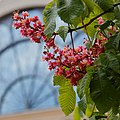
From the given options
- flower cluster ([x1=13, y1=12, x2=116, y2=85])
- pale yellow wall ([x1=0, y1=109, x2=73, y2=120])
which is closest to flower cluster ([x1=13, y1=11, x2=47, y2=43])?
flower cluster ([x1=13, y1=12, x2=116, y2=85])

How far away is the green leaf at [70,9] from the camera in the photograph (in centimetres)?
78

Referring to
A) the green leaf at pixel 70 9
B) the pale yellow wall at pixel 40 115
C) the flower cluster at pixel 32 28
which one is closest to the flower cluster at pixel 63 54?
the flower cluster at pixel 32 28

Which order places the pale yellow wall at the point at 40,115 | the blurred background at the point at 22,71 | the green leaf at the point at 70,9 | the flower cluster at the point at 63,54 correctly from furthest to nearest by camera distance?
the blurred background at the point at 22,71 → the pale yellow wall at the point at 40,115 → the flower cluster at the point at 63,54 → the green leaf at the point at 70,9

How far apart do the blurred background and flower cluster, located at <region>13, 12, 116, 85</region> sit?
3.23 m

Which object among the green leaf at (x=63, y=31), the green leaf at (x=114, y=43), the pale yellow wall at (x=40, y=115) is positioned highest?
the pale yellow wall at (x=40, y=115)

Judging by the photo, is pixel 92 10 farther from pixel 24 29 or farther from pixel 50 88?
pixel 50 88

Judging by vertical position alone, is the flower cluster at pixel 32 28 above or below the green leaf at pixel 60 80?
above

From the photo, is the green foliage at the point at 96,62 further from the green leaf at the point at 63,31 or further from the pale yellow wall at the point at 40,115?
the pale yellow wall at the point at 40,115

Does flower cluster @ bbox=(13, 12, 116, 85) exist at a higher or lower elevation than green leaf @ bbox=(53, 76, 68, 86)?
higher

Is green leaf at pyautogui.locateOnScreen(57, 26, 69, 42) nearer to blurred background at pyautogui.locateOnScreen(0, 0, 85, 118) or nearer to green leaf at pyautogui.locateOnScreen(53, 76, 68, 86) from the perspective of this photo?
green leaf at pyautogui.locateOnScreen(53, 76, 68, 86)

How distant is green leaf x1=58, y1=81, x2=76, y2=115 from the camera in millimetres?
933

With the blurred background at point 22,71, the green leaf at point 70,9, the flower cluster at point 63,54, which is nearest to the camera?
the green leaf at point 70,9

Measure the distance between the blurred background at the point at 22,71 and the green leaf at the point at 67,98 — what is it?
3.23 m

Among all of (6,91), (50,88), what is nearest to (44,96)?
(50,88)
